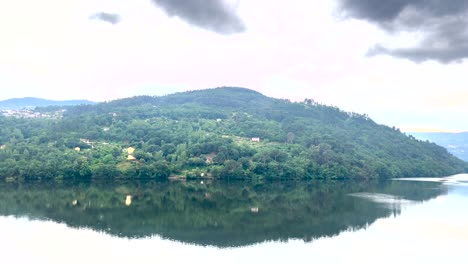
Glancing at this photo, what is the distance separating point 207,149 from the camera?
95750 mm

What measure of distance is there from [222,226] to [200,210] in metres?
8.87

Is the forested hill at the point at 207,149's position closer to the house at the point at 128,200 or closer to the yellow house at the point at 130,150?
the yellow house at the point at 130,150

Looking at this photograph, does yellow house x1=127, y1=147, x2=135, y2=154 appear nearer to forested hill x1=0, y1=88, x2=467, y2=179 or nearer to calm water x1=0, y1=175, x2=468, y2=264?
forested hill x1=0, y1=88, x2=467, y2=179

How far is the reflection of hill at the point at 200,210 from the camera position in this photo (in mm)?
38875

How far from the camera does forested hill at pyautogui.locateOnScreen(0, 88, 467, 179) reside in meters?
84.6

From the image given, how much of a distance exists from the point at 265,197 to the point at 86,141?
200 feet

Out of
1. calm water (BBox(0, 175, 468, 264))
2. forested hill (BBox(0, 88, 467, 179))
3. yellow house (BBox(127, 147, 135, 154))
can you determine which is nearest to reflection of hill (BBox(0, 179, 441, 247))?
calm water (BBox(0, 175, 468, 264))

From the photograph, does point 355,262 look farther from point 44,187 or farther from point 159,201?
point 44,187

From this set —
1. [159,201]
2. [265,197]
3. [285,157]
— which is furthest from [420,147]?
[159,201]

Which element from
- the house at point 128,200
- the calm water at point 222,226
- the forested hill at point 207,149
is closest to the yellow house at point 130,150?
the forested hill at point 207,149

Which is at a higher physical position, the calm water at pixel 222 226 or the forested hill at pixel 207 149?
the forested hill at pixel 207 149

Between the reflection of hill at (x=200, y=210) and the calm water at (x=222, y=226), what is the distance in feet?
0.37

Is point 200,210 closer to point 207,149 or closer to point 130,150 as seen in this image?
point 207,149

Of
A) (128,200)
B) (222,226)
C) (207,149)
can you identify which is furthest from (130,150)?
(222,226)
